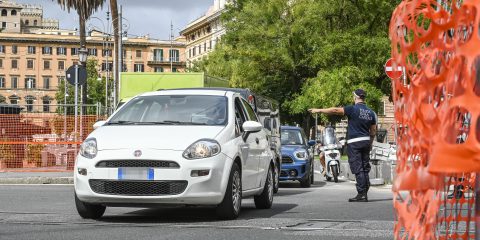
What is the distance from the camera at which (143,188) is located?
31.8 feet

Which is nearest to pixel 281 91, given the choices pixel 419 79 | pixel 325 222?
pixel 325 222

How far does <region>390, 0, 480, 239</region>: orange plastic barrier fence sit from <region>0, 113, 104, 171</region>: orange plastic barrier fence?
23457 mm

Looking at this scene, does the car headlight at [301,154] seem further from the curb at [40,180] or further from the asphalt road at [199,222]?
the asphalt road at [199,222]

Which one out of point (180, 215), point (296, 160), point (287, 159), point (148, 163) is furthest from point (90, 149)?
point (287, 159)

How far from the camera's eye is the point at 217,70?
54.7 metres

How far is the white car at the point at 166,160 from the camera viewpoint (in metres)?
9.67

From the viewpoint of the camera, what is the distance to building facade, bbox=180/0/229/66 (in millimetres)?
123062

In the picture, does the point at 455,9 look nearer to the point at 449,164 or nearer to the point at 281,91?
the point at 449,164

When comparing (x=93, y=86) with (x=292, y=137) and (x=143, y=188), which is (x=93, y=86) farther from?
(x=143, y=188)

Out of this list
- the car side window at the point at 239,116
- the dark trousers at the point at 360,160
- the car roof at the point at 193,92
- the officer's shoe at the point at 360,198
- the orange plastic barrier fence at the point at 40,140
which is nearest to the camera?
the car side window at the point at 239,116

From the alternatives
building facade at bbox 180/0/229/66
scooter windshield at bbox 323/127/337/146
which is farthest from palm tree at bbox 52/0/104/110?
building facade at bbox 180/0/229/66

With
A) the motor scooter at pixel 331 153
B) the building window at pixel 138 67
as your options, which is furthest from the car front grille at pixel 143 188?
the building window at pixel 138 67

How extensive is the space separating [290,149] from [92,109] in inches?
330

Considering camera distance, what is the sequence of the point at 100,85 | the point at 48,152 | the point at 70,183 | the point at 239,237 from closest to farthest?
the point at 239,237 → the point at 70,183 → the point at 48,152 → the point at 100,85
